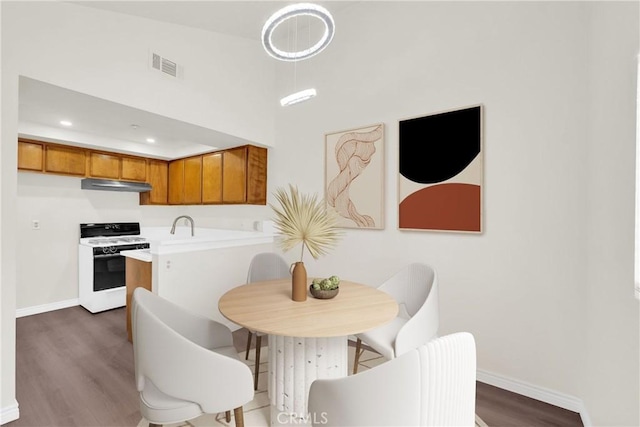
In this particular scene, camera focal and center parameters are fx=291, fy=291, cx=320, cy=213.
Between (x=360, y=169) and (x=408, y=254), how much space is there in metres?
0.92

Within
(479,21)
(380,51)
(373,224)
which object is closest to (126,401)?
(373,224)

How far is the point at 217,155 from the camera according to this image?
3.91 metres

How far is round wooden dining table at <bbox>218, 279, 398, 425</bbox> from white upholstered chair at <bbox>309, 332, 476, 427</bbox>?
1.39ft

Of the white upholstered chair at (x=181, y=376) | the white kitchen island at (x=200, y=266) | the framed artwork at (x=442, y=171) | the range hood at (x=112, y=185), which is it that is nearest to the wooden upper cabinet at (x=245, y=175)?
the white kitchen island at (x=200, y=266)

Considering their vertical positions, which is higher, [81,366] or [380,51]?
[380,51]

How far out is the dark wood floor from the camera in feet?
5.88

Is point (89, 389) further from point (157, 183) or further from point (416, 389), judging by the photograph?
point (157, 183)

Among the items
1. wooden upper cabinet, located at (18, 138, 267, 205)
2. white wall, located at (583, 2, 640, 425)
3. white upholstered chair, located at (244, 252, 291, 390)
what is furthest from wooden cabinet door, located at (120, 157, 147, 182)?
white wall, located at (583, 2, 640, 425)

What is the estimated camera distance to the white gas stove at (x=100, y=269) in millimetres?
3717

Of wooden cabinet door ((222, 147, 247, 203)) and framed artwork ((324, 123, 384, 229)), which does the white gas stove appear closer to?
wooden cabinet door ((222, 147, 247, 203))

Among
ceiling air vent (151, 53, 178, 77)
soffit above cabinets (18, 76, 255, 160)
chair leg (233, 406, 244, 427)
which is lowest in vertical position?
chair leg (233, 406, 244, 427)

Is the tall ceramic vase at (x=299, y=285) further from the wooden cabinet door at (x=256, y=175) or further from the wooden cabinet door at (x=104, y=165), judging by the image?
the wooden cabinet door at (x=104, y=165)

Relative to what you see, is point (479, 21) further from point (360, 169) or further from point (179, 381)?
point (179, 381)

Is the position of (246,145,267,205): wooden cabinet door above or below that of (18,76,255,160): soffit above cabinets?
below
